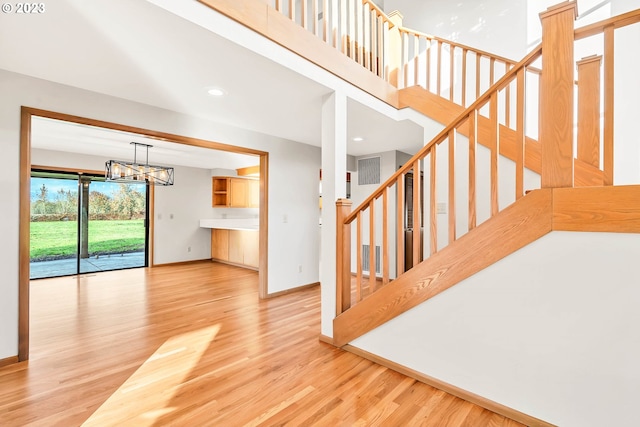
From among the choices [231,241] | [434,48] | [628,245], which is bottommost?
[231,241]

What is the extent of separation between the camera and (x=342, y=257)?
2654 millimetres

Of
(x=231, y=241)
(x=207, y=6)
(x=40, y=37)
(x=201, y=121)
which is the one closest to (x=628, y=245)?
(x=207, y=6)

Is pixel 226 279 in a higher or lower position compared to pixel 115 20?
lower

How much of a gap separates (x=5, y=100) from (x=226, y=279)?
3.70 m

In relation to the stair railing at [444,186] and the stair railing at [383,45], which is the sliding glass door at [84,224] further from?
the stair railing at [444,186]

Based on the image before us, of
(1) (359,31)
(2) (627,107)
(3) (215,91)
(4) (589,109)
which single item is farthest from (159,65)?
(2) (627,107)

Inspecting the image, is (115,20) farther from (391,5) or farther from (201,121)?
(391,5)

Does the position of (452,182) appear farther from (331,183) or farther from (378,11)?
(378,11)

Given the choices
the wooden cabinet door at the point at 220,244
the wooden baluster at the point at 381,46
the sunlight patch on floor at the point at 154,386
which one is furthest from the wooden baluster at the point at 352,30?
the wooden cabinet door at the point at 220,244

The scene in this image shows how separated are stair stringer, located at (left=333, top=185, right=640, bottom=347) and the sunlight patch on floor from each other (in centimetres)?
133

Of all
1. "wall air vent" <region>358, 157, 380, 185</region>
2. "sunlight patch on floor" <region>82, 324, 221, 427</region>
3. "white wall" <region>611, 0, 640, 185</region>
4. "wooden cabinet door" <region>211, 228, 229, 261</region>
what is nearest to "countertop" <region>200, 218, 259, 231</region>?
"wooden cabinet door" <region>211, 228, 229, 261</region>

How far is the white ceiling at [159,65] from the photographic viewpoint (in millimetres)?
1673

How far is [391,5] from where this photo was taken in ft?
17.2

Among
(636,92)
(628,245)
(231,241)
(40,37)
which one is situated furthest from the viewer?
(231,241)
